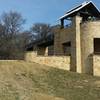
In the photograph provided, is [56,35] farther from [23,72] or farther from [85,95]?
[85,95]

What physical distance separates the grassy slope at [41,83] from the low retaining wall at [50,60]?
2961 mm

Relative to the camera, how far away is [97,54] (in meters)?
47.1

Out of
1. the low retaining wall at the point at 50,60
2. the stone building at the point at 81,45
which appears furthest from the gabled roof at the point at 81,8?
the low retaining wall at the point at 50,60

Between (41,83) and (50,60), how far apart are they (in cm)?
1042

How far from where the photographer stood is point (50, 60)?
47219 millimetres

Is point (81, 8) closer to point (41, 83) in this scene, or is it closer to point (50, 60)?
point (50, 60)

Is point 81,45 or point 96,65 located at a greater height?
point 81,45

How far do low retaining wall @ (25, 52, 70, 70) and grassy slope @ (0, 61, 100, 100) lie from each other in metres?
2.96

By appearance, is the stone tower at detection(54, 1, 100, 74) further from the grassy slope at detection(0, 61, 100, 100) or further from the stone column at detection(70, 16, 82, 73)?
the grassy slope at detection(0, 61, 100, 100)

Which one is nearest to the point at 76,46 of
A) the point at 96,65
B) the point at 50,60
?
the point at 50,60

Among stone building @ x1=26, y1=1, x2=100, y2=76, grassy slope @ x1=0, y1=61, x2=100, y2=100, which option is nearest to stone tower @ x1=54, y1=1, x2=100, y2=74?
stone building @ x1=26, y1=1, x2=100, y2=76

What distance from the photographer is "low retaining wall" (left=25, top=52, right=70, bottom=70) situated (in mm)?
46906

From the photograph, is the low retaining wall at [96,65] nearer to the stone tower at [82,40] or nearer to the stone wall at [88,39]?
the stone tower at [82,40]

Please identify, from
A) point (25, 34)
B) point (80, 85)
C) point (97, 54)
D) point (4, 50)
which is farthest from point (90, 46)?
point (25, 34)
